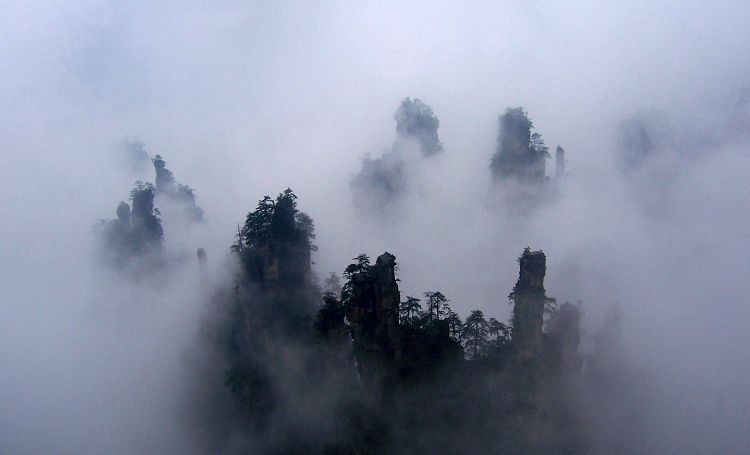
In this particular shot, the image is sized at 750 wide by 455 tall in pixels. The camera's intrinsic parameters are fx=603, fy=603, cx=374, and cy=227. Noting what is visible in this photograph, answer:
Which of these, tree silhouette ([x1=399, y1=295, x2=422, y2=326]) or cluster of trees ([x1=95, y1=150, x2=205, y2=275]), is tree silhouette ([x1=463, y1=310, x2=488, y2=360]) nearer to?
tree silhouette ([x1=399, y1=295, x2=422, y2=326])

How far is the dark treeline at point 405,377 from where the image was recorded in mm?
59938

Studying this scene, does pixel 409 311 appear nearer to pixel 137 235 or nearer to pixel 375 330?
pixel 375 330

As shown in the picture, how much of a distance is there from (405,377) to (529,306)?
585 inches

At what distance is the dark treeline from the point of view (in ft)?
197

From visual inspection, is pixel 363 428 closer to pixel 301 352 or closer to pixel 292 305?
pixel 301 352

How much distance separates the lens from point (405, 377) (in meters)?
62.3

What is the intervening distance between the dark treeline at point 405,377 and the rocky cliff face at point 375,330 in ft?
0.35

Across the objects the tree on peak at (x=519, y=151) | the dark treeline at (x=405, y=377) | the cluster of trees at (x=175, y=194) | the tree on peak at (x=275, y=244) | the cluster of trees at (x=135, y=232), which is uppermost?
the tree on peak at (x=519, y=151)

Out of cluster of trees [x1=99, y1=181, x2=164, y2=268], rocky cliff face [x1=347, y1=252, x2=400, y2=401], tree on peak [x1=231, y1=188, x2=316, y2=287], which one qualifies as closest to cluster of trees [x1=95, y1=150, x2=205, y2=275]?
cluster of trees [x1=99, y1=181, x2=164, y2=268]

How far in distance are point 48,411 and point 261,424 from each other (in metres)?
46.7

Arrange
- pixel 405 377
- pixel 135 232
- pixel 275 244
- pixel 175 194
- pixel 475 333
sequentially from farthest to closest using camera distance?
pixel 175 194 → pixel 135 232 → pixel 275 244 → pixel 475 333 → pixel 405 377

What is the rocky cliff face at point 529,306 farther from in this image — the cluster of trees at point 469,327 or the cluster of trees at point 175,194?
the cluster of trees at point 175,194

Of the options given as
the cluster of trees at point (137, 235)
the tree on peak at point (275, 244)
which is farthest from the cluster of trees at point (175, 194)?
the tree on peak at point (275, 244)

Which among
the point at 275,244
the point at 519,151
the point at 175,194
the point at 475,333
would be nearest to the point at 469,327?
the point at 475,333
